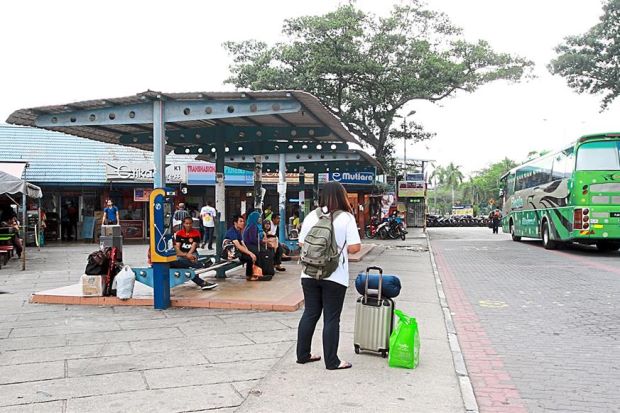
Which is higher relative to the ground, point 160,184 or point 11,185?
Answer: point 11,185

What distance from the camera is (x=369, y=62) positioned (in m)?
24.3

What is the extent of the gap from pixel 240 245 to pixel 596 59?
22752 mm

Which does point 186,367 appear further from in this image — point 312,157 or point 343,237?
point 312,157

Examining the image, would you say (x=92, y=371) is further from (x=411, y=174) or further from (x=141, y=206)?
(x=411, y=174)

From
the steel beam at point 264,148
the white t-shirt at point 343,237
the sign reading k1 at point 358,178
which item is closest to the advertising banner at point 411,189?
the sign reading k1 at point 358,178

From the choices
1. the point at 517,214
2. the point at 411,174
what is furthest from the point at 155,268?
the point at 411,174

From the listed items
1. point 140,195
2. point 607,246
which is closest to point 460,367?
point 607,246

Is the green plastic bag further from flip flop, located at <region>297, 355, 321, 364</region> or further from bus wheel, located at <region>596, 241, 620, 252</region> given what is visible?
bus wheel, located at <region>596, 241, 620, 252</region>

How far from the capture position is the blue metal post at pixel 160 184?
8.12 m

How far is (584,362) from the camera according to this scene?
5.85 meters

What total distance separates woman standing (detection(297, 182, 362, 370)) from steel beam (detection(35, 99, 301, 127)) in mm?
3142

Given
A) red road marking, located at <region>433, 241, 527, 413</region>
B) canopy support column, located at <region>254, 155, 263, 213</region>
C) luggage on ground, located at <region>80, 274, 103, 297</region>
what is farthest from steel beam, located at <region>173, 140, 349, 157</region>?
red road marking, located at <region>433, 241, 527, 413</region>

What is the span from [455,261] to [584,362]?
10999 mm

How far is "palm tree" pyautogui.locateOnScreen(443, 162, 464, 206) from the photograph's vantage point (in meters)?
94.1
